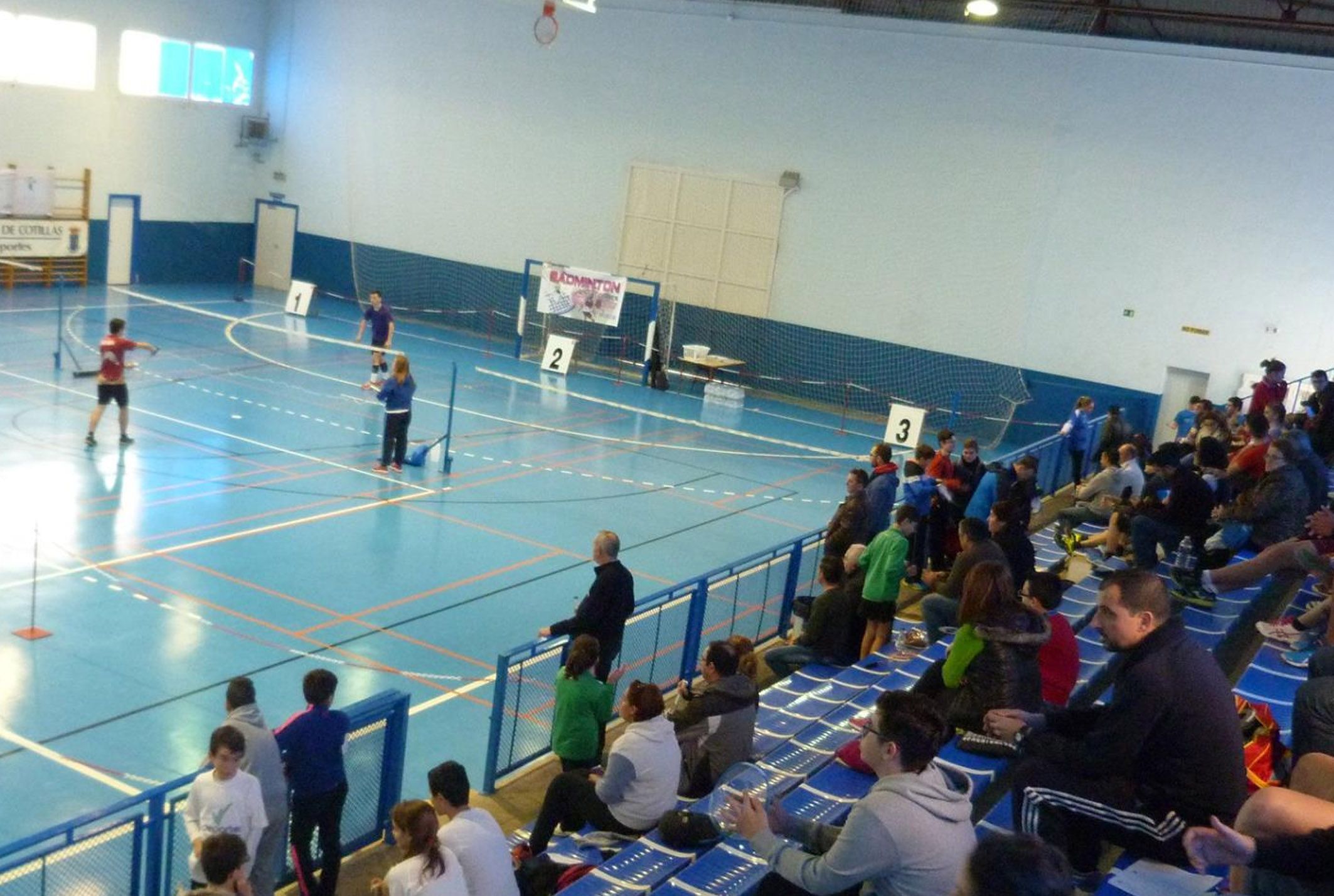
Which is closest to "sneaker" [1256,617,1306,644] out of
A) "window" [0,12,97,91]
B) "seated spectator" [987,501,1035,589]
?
"seated spectator" [987,501,1035,589]

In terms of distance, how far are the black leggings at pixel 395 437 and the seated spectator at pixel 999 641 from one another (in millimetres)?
13246

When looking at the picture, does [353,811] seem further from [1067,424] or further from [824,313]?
[824,313]

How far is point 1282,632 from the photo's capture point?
9.11 m

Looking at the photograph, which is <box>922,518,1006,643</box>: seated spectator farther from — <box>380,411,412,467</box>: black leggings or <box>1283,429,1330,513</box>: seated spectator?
<box>380,411,412,467</box>: black leggings

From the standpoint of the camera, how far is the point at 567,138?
34.0 meters

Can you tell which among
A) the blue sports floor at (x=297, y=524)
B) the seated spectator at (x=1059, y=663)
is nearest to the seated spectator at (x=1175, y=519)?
the seated spectator at (x=1059, y=663)

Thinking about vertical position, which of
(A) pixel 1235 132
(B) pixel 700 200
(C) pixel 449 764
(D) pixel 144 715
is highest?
(A) pixel 1235 132

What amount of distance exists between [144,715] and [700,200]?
24.0 metres

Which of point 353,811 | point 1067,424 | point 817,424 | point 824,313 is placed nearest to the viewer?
point 353,811

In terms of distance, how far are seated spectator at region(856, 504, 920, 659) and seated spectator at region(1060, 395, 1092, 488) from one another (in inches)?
380

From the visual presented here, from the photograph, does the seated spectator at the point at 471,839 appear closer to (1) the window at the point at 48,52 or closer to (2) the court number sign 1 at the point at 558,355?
(2) the court number sign 1 at the point at 558,355

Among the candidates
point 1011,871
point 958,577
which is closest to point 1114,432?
point 958,577

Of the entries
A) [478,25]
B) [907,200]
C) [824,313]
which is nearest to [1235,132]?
[907,200]

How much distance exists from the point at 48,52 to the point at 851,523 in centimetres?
2771
